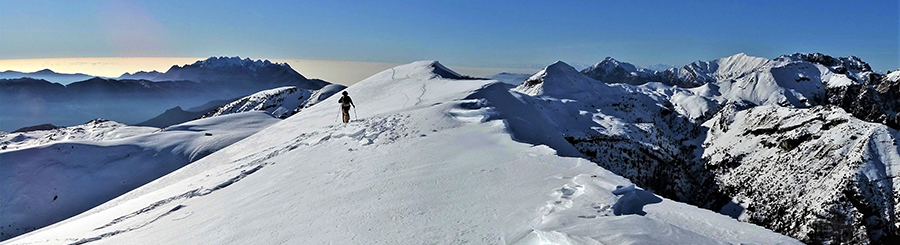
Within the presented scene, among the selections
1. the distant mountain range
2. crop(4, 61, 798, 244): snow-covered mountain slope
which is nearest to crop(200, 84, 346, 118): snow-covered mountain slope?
the distant mountain range

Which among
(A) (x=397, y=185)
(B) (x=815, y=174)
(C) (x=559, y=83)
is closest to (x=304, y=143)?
(A) (x=397, y=185)

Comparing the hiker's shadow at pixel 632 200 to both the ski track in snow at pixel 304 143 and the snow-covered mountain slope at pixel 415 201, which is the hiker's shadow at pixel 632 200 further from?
Result: the ski track in snow at pixel 304 143

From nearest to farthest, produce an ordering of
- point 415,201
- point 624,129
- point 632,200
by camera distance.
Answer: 1. point 632,200
2. point 415,201
3. point 624,129

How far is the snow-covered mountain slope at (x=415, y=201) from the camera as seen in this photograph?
7.19 m

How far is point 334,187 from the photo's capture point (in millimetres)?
12250

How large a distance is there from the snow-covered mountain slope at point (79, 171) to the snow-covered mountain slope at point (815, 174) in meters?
99.0

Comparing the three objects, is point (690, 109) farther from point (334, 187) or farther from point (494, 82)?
point (334, 187)

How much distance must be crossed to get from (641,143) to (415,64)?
77.7m

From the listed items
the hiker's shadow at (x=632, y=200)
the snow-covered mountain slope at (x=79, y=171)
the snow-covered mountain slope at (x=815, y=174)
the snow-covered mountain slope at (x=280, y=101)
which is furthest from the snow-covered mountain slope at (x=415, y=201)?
the snow-covered mountain slope at (x=280, y=101)

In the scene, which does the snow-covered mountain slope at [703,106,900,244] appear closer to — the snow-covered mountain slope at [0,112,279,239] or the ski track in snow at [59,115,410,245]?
the ski track in snow at [59,115,410,245]

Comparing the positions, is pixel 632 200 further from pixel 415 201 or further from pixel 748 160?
pixel 748 160

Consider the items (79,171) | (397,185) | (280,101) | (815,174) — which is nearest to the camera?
(397,185)

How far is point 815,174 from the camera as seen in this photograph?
91688 mm

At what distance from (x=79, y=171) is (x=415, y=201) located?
35146mm
